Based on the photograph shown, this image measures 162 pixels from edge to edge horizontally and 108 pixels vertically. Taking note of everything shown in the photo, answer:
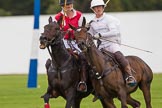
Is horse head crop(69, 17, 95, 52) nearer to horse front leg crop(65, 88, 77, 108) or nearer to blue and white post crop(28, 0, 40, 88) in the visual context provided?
horse front leg crop(65, 88, 77, 108)

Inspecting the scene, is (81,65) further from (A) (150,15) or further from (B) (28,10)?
(B) (28,10)

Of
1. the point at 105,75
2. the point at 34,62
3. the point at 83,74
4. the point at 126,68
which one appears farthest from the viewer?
the point at 34,62

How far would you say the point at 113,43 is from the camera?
16.0m

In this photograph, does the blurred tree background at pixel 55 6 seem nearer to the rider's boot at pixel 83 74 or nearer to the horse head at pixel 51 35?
the rider's boot at pixel 83 74

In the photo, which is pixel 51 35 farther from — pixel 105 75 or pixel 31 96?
pixel 31 96

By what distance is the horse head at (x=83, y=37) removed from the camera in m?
14.8

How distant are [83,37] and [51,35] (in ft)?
2.30

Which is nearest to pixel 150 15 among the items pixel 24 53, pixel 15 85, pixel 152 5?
pixel 24 53

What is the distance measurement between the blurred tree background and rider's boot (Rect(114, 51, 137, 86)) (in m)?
40.3

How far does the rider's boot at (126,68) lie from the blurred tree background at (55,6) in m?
40.3

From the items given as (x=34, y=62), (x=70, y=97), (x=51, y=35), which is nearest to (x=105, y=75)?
(x=70, y=97)

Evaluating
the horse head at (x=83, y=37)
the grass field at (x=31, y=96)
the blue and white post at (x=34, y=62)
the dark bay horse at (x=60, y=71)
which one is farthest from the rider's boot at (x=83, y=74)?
the blue and white post at (x=34, y=62)

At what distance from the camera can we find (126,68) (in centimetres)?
1573

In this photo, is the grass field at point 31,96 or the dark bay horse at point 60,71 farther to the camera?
the grass field at point 31,96
